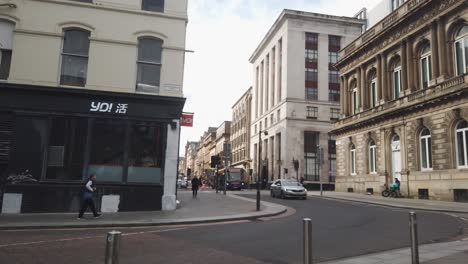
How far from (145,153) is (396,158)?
24.2 metres

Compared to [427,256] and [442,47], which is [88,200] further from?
Answer: [442,47]

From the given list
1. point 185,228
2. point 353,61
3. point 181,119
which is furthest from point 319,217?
point 353,61

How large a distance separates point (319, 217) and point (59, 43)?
44.0 ft

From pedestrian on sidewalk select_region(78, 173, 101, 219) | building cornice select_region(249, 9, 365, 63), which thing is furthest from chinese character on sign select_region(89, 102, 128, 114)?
building cornice select_region(249, 9, 365, 63)

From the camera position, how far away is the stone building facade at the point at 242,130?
87.3 meters

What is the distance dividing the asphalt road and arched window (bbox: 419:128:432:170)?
1716 cm

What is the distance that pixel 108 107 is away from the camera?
16.6 m

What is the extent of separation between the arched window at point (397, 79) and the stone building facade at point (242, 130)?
50.1 metres

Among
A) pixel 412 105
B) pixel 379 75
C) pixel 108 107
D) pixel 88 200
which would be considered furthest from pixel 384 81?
pixel 88 200

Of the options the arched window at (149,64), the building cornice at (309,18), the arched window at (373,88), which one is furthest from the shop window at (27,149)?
the building cornice at (309,18)

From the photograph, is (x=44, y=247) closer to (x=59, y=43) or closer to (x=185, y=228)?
(x=185, y=228)

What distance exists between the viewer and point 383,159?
3422cm

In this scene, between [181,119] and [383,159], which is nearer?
[181,119]

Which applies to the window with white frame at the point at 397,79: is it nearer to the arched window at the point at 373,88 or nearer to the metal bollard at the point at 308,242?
the arched window at the point at 373,88
